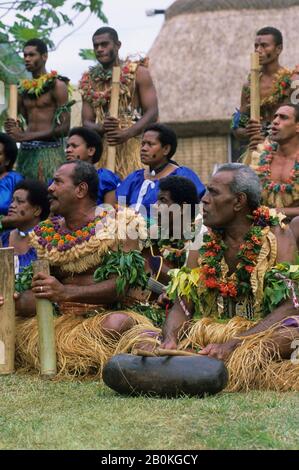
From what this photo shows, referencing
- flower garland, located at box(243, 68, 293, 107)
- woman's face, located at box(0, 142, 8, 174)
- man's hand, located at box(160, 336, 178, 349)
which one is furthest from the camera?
woman's face, located at box(0, 142, 8, 174)

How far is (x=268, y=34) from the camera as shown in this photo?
773cm

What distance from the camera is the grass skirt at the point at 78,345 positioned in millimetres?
5297

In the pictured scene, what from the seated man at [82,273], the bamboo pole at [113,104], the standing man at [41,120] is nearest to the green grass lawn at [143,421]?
the seated man at [82,273]

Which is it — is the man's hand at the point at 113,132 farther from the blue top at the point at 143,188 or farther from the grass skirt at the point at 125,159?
the blue top at the point at 143,188

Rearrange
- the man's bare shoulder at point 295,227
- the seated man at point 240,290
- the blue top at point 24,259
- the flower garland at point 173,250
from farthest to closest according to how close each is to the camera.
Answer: the blue top at point 24,259 → the flower garland at point 173,250 → the man's bare shoulder at point 295,227 → the seated man at point 240,290

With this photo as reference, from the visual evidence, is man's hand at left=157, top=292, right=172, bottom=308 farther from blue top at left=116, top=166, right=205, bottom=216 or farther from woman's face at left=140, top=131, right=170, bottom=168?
woman's face at left=140, top=131, right=170, bottom=168

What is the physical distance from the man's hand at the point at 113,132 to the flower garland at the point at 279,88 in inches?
42.7

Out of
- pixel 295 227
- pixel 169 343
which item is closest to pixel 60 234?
pixel 169 343

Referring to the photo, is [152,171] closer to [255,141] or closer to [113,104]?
[255,141]

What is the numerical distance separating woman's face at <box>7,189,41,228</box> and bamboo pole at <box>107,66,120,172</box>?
43.8 inches

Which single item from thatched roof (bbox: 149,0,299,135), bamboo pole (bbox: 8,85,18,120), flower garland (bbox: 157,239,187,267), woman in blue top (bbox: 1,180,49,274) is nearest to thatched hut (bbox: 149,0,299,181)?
thatched roof (bbox: 149,0,299,135)

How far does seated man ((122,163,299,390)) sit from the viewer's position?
15.7 feet

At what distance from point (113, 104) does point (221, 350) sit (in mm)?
3448
